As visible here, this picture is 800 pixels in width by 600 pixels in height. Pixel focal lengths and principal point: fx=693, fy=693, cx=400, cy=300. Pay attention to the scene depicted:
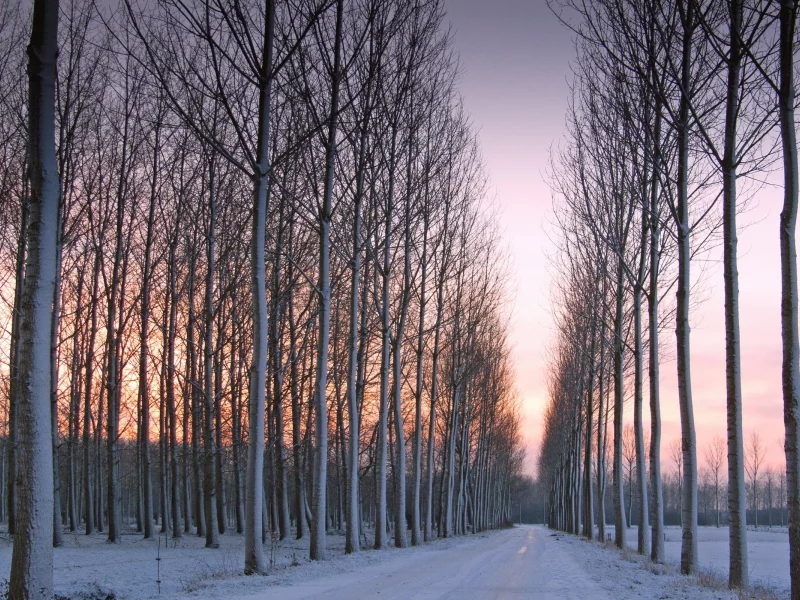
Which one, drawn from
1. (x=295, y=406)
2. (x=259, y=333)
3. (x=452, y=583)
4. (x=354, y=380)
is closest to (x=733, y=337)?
(x=452, y=583)

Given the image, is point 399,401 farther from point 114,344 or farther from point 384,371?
point 114,344

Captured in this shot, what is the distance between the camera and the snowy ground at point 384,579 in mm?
7668

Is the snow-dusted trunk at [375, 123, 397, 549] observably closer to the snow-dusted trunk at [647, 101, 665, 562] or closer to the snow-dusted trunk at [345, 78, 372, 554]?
the snow-dusted trunk at [345, 78, 372, 554]

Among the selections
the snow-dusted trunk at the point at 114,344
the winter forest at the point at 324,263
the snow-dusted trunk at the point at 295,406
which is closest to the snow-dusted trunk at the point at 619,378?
the winter forest at the point at 324,263

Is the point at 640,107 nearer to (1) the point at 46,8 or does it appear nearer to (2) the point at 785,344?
(2) the point at 785,344

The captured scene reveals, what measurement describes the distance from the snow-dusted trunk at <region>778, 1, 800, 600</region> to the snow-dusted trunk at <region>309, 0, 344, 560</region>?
276 inches

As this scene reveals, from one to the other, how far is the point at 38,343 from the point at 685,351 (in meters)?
9.29

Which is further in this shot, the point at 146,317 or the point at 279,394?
the point at 279,394

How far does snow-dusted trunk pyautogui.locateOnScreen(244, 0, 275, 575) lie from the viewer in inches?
390

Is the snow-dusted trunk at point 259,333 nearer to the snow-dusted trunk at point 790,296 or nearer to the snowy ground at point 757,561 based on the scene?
the snow-dusted trunk at point 790,296

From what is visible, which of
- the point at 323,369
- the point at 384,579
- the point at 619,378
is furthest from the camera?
the point at 619,378

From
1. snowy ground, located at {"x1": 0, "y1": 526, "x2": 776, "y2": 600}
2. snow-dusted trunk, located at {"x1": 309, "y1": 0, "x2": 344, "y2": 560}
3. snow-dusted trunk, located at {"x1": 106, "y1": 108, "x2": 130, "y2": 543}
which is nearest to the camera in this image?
snowy ground, located at {"x1": 0, "y1": 526, "x2": 776, "y2": 600}

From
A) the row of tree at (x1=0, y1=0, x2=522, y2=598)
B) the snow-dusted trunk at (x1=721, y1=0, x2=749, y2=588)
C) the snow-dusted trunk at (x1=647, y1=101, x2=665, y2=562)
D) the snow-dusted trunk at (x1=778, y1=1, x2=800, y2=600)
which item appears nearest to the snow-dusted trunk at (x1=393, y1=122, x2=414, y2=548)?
the row of tree at (x1=0, y1=0, x2=522, y2=598)

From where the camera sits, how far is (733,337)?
29.6 feet
